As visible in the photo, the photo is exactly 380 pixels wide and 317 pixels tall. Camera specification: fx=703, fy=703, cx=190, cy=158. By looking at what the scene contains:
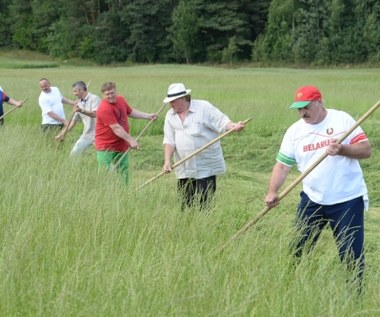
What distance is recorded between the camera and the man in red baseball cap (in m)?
4.71

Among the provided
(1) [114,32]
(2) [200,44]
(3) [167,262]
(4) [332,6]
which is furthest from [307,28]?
(3) [167,262]

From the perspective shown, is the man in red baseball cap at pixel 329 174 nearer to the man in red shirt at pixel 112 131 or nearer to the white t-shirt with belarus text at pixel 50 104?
the man in red shirt at pixel 112 131

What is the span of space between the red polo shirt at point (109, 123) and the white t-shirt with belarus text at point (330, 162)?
329 centimetres

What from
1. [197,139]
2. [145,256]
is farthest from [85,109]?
[145,256]

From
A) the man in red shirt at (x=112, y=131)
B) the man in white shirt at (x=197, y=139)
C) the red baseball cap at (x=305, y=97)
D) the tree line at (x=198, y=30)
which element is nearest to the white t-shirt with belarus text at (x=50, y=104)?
the man in red shirt at (x=112, y=131)

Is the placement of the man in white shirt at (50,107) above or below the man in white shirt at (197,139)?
below

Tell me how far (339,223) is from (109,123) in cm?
356

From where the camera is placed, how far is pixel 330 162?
482cm

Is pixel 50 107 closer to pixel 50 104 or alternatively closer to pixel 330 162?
pixel 50 104

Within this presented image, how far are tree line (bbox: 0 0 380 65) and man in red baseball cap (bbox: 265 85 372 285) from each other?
45.9 m

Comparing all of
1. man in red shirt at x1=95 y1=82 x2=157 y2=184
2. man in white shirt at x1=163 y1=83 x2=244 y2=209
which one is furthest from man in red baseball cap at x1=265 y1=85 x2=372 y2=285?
man in red shirt at x1=95 y1=82 x2=157 y2=184

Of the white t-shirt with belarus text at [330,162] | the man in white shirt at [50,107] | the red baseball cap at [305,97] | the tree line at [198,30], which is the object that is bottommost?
the tree line at [198,30]

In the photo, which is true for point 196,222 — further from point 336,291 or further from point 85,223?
point 336,291

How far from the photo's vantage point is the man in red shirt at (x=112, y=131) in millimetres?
7693
